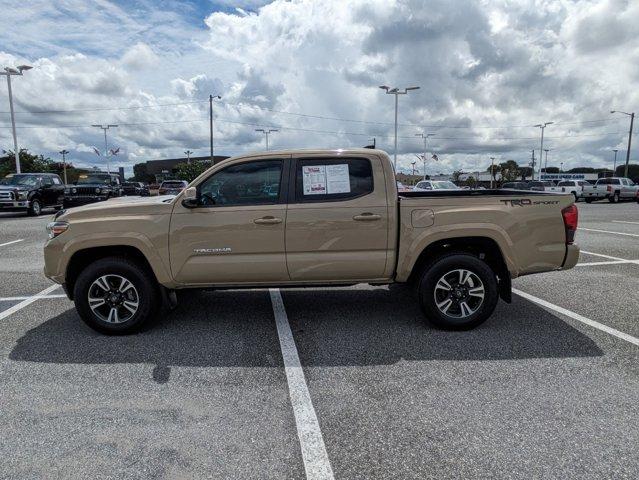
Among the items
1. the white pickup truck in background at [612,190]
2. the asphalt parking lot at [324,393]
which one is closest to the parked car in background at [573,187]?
the white pickup truck in background at [612,190]

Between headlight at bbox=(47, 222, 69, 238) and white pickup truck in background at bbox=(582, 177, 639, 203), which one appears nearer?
headlight at bbox=(47, 222, 69, 238)

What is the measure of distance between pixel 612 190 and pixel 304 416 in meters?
34.4

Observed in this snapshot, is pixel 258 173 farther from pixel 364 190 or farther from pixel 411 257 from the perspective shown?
pixel 411 257

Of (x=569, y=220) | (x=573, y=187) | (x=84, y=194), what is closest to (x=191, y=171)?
(x=84, y=194)

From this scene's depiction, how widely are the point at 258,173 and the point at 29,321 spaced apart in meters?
3.18

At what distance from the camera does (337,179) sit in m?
4.71

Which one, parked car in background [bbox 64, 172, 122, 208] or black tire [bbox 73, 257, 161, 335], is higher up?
parked car in background [bbox 64, 172, 122, 208]

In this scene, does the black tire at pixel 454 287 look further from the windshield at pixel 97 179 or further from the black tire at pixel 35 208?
the windshield at pixel 97 179

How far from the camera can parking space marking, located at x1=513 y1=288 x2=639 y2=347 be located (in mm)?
4547

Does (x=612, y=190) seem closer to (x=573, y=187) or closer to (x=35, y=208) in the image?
(x=573, y=187)

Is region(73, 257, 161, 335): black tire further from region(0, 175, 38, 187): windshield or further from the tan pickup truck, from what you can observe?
region(0, 175, 38, 187): windshield

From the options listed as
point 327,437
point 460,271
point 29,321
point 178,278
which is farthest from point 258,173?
point 29,321

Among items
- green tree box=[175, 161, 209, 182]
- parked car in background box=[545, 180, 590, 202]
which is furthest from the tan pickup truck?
green tree box=[175, 161, 209, 182]

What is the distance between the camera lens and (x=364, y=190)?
185 inches
